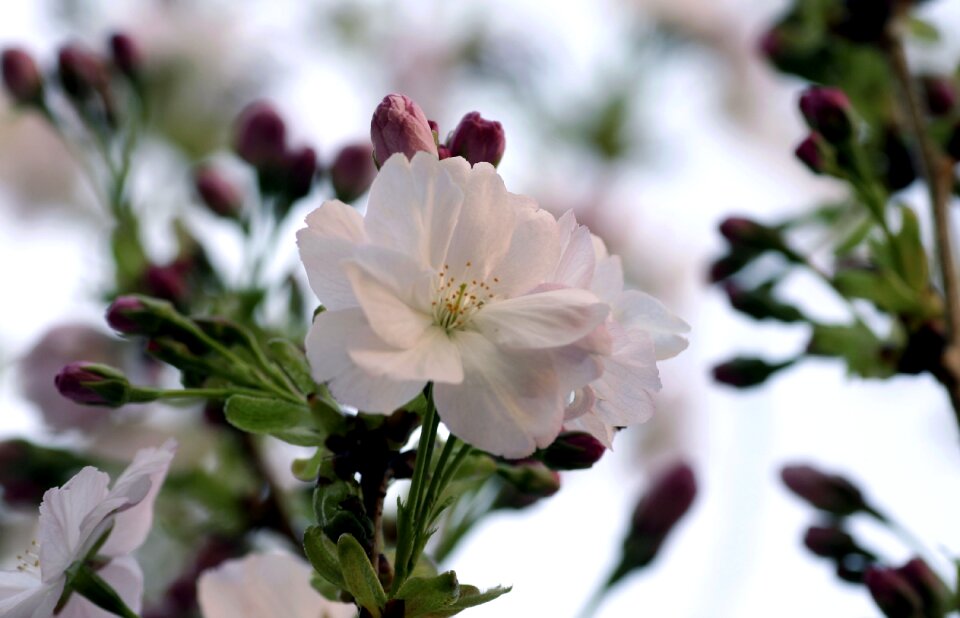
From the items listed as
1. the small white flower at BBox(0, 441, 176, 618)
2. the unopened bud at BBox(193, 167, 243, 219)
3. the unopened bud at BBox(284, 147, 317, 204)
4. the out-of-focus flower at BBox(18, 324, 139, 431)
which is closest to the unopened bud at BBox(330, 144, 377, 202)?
the unopened bud at BBox(284, 147, 317, 204)

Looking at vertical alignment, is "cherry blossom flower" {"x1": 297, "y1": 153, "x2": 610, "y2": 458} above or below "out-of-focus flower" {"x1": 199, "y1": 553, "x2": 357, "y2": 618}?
above

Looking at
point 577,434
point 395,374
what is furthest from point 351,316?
point 577,434

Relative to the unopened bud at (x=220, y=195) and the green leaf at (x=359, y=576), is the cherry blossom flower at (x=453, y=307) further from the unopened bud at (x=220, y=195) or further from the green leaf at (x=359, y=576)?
the unopened bud at (x=220, y=195)

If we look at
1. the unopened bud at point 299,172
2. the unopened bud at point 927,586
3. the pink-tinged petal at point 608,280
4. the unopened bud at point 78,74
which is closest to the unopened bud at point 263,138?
the unopened bud at point 299,172

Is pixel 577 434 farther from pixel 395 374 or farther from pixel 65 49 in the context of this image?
pixel 65 49

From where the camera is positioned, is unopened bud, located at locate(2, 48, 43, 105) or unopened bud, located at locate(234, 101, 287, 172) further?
unopened bud, located at locate(2, 48, 43, 105)

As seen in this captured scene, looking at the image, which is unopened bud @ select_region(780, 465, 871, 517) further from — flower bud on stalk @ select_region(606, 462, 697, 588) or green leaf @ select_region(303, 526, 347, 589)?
green leaf @ select_region(303, 526, 347, 589)

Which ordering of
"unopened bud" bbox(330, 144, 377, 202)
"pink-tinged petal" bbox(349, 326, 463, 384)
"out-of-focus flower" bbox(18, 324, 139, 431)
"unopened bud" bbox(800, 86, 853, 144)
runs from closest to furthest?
"pink-tinged petal" bbox(349, 326, 463, 384) < "unopened bud" bbox(800, 86, 853, 144) < "unopened bud" bbox(330, 144, 377, 202) < "out-of-focus flower" bbox(18, 324, 139, 431)
